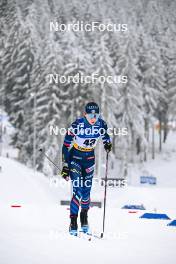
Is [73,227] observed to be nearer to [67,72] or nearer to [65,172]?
[65,172]

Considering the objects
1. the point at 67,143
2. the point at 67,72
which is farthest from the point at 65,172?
the point at 67,72

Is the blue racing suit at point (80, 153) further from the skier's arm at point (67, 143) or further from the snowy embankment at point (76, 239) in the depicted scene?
the snowy embankment at point (76, 239)

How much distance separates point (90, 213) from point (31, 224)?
1.90 meters

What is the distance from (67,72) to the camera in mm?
38031

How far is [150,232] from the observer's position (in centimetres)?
730

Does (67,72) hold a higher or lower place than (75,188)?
higher

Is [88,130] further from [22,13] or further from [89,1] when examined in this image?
[89,1]

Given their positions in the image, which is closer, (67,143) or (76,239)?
(76,239)

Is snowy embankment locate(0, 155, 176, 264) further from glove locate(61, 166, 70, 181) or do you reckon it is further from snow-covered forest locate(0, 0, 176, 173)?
snow-covered forest locate(0, 0, 176, 173)

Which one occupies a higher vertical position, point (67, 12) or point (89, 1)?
point (89, 1)

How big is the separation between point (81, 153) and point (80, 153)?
0.05 feet

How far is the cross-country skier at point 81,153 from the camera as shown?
280 inches

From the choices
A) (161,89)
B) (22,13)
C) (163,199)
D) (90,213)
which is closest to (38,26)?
(22,13)

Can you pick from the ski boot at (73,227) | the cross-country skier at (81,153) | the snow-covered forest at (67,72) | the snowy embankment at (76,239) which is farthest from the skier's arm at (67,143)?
the snow-covered forest at (67,72)
